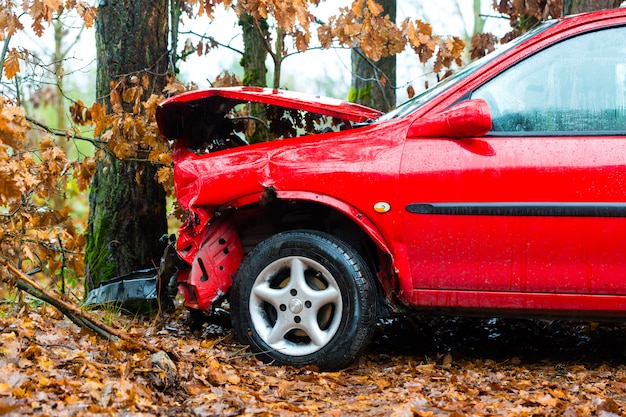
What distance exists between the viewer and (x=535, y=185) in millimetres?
3893

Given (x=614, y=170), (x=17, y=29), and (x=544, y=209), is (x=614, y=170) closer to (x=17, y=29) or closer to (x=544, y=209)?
(x=544, y=209)

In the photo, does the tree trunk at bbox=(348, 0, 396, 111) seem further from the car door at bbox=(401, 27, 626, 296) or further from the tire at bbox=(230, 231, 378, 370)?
the tire at bbox=(230, 231, 378, 370)

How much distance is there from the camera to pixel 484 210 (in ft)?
13.0

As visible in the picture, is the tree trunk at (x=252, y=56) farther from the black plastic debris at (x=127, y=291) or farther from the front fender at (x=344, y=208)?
the front fender at (x=344, y=208)

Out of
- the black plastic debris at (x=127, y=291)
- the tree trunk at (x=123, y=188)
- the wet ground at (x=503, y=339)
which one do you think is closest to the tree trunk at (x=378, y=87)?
the tree trunk at (x=123, y=188)

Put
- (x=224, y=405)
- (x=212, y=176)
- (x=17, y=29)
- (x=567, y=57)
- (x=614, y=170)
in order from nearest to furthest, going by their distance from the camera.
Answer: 1. (x=224, y=405)
2. (x=614, y=170)
3. (x=567, y=57)
4. (x=212, y=176)
5. (x=17, y=29)


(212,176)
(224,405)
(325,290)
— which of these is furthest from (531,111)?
(224,405)

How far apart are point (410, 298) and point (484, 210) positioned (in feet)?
2.19

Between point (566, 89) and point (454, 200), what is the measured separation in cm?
89

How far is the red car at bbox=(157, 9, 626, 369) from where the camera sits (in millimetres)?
3900

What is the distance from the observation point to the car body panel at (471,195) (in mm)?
3877

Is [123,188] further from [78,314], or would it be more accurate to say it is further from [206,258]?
[78,314]

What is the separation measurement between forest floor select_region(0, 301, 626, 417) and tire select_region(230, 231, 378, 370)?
0.39 ft

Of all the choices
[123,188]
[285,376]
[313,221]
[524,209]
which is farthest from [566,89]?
[123,188]
